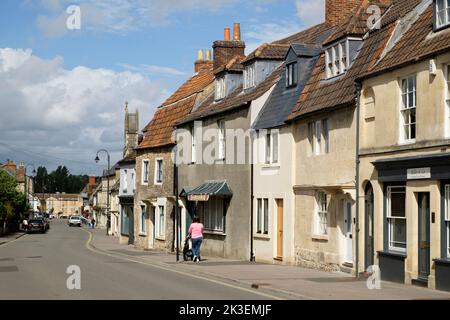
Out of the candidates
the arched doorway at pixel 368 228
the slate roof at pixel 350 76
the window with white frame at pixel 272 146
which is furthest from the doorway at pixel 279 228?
the arched doorway at pixel 368 228

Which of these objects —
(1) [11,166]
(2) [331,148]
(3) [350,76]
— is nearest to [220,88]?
(2) [331,148]

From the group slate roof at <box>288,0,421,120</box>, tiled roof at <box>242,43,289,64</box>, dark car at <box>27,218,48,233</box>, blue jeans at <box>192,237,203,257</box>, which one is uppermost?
tiled roof at <box>242,43,289,64</box>

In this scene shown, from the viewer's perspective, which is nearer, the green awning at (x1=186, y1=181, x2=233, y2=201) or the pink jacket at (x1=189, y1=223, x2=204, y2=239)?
the pink jacket at (x1=189, y1=223, x2=204, y2=239)

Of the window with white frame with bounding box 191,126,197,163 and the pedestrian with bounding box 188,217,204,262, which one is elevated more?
the window with white frame with bounding box 191,126,197,163

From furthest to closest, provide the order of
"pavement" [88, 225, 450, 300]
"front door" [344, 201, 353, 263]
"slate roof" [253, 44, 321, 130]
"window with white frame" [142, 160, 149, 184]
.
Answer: "window with white frame" [142, 160, 149, 184], "slate roof" [253, 44, 321, 130], "front door" [344, 201, 353, 263], "pavement" [88, 225, 450, 300]

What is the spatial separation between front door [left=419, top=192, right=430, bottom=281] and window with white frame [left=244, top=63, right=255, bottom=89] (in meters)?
15.3

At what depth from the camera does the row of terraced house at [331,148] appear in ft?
62.6

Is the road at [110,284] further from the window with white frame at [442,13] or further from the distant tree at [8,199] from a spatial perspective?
the distant tree at [8,199]

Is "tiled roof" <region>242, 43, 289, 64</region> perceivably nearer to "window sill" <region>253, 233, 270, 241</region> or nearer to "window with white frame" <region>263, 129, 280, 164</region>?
"window with white frame" <region>263, 129, 280, 164</region>

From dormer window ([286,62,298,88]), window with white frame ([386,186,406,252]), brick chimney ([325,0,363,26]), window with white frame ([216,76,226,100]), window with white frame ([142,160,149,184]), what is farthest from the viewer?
window with white frame ([142,160,149,184])

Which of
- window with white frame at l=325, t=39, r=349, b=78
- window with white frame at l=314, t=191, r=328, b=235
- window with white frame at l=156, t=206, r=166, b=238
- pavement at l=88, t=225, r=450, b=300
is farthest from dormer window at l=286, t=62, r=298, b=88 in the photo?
window with white frame at l=156, t=206, r=166, b=238

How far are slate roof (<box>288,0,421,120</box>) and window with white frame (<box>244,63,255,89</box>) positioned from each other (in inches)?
266

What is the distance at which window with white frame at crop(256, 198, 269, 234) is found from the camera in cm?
2963

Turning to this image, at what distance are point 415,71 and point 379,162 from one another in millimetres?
2818
